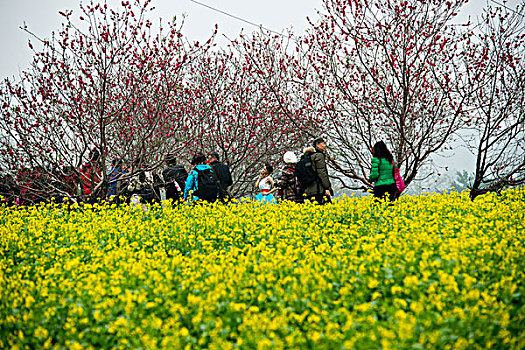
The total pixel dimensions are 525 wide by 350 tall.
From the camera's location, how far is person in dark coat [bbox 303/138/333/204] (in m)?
8.98

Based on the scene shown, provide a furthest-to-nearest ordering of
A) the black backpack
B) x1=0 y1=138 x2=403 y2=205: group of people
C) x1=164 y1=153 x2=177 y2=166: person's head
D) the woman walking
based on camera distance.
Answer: the woman walking → x1=164 y1=153 x2=177 y2=166: person's head → the black backpack → x1=0 y1=138 x2=403 y2=205: group of people

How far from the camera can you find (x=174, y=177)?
10.3 meters

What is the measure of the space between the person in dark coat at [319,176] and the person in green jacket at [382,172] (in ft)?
3.29

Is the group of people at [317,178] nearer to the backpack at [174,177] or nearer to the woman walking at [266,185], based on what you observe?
the woman walking at [266,185]

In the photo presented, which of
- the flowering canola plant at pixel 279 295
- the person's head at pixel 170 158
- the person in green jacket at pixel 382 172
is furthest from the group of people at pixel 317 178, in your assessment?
the flowering canola plant at pixel 279 295

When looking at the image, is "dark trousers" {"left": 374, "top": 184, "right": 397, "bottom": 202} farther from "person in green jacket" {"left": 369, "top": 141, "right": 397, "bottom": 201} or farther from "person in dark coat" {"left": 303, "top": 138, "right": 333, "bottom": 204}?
"person in dark coat" {"left": 303, "top": 138, "right": 333, "bottom": 204}

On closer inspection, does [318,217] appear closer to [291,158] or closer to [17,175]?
[291,158]

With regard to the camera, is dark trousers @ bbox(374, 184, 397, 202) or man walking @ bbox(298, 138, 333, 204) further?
man walking @ bbox(298, 138, 333, 204)

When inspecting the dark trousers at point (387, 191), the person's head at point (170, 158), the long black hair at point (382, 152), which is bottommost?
the dark trousers at point (387, 191)

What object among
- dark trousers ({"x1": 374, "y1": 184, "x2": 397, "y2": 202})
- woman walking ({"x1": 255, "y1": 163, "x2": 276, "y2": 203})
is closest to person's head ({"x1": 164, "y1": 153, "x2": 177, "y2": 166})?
woman walking ({"x1": 255, "y1": 163, "x2": 276, "y2": 203})

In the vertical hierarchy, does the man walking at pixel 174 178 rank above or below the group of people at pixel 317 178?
above

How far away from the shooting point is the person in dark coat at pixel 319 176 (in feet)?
29.5

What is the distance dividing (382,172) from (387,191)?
41 centimetres

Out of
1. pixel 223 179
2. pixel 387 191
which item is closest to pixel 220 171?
pixel 223 179
